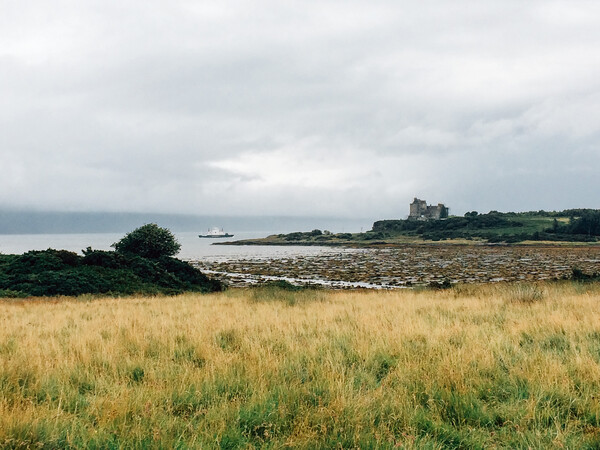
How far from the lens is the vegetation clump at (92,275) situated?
2581 cm

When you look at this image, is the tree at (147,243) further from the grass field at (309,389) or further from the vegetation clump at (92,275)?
the grass field at (309,389)

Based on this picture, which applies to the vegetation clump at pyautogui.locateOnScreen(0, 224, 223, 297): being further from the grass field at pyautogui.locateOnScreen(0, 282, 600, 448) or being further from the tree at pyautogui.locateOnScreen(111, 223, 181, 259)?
the grass field at pyautogui.locateOnScreen(0, 282, 600, 448)

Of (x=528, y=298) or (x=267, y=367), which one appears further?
(x=528, y=298)

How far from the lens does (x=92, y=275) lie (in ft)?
92.4

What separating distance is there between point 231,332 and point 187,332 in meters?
1.15

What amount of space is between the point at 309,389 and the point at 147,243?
37.8 meters

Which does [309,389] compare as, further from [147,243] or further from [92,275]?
[147,243]

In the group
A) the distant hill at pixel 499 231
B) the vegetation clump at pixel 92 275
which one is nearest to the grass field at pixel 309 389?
the vegetation clump at pixel 92 275

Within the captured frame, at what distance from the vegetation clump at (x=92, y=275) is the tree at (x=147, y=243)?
13.5 ft

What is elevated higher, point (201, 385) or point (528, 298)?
point (201, 385)

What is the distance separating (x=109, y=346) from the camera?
7680 mm

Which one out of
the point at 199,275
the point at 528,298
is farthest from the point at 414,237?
the point at 528,298

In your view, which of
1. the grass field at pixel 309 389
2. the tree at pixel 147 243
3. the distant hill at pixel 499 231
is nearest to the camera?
the grass field at pixel 309 389

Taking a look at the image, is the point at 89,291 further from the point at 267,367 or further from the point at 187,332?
the point at 267,367
